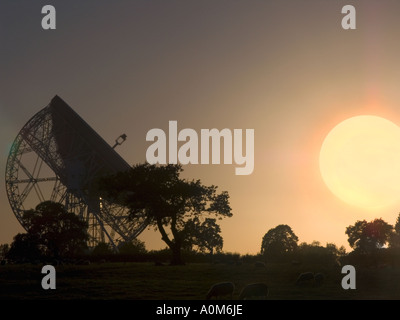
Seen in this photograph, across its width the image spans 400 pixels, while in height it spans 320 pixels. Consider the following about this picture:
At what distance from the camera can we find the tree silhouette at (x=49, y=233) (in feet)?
267

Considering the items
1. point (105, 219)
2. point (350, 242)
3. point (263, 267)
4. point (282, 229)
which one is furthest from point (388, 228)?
point (263, 267)

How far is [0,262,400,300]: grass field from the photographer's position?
120 ft

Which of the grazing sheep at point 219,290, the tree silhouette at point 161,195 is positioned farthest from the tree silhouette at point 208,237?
the grazing sheep at point 219,290

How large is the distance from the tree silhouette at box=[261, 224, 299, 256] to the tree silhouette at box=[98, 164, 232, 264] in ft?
254

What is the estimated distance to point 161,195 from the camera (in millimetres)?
68750

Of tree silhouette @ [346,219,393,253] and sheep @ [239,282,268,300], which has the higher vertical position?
tree silhouette @ [346,219,393,253]

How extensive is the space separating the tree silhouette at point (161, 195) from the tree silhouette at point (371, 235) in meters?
92.8

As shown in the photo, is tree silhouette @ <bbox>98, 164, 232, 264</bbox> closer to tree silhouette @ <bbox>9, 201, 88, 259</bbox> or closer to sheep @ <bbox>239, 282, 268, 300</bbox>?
tree silhouette @ <bbox>9, 201, 88, 259</bbox>

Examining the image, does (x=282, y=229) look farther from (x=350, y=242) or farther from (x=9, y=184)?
(x=9, y=184)

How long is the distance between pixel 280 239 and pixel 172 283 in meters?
109

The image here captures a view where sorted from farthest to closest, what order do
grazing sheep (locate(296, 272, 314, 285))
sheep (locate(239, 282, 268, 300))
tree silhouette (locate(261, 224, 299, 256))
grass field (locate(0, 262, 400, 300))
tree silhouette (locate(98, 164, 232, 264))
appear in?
1. tree silhouette (locate(261, 224, 299, 256))
2. tree silhouette (locate(98, 164, 232, 264))
3. grazing sheep (locate(296, 272, 314, 285))
4. grass field (locate(0, 262, 400, 300))
5. sheep (locate(239, 282, 268, 300))

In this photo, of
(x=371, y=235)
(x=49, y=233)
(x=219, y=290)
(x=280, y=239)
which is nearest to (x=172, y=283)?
(x=219, y=290)

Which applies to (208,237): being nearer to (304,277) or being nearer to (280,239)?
(280,239)

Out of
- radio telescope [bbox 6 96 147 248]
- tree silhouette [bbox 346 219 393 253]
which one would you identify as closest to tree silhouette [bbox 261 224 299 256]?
tree silhouette [bbox 346 219 393 253]
